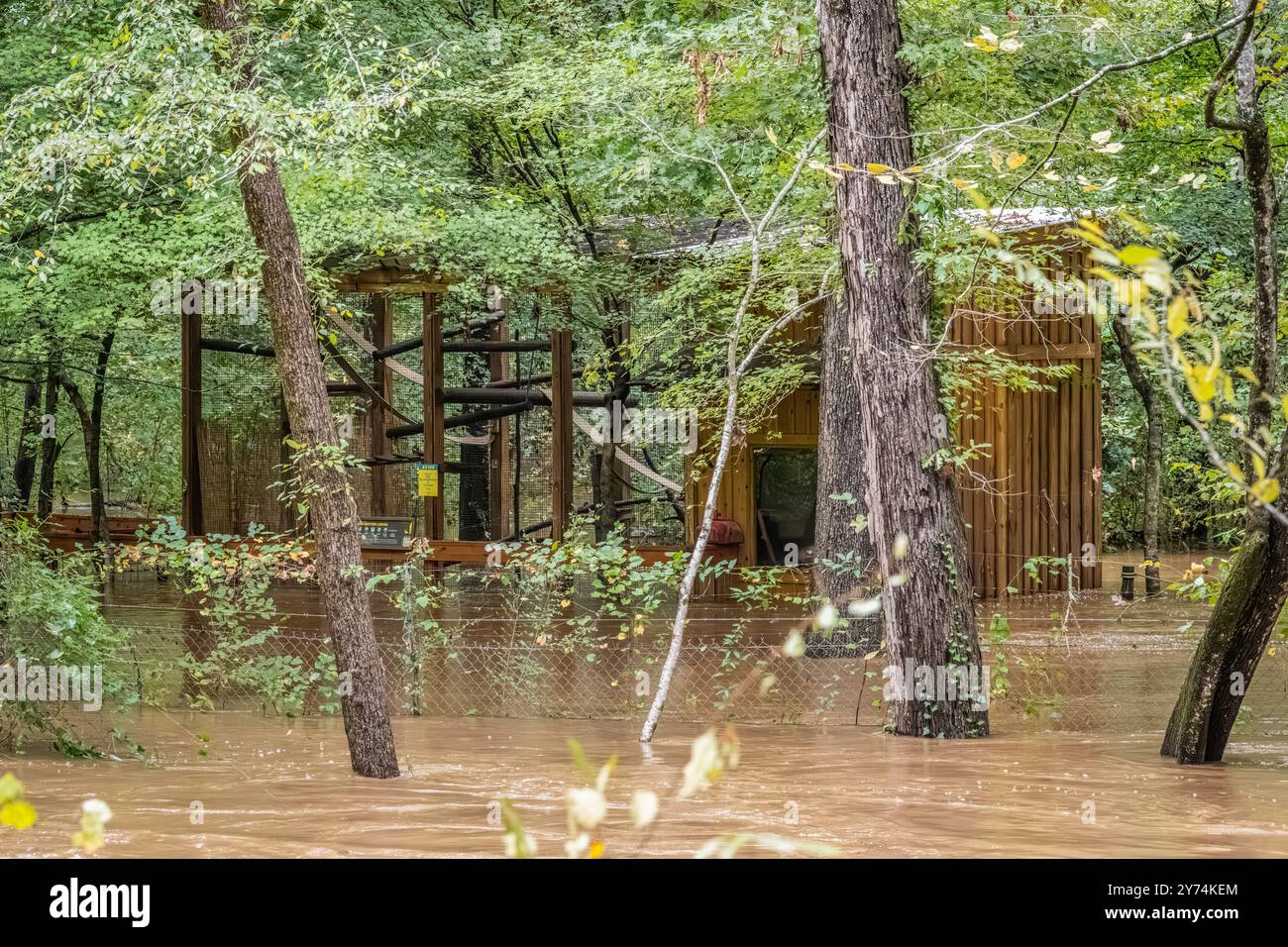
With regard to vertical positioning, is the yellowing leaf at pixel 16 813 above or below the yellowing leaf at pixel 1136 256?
below

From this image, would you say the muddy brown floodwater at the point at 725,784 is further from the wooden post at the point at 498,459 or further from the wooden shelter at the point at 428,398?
the wooden post at the point at 498,459

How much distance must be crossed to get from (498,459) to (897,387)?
14.8 metres

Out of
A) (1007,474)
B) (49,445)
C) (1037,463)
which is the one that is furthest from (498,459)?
(1037,463)

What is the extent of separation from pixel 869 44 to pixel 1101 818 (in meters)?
5.48

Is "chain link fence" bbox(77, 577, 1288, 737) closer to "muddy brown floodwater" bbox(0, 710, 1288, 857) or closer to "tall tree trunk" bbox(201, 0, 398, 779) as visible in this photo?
"muddy brown floodwater" bbox(0, 710, 1288, 857)

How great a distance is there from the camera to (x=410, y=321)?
31.7m

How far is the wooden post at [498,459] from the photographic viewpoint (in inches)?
903

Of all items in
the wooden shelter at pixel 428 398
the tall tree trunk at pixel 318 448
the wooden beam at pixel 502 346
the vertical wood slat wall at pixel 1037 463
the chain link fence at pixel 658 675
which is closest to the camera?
the tall tree trunk at pixel 318 448

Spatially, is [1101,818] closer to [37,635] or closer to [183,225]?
[37,635]

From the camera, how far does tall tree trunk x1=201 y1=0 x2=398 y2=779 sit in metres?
7.86

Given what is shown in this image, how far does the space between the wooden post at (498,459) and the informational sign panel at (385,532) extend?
3219 mm

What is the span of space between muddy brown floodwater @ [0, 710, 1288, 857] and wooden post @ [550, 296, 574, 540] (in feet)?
28.3

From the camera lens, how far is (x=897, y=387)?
9359 millimetres

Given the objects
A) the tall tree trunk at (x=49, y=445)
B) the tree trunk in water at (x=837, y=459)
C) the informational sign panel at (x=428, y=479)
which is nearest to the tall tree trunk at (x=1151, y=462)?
the tree trunk in water at (x=837, y=459)
